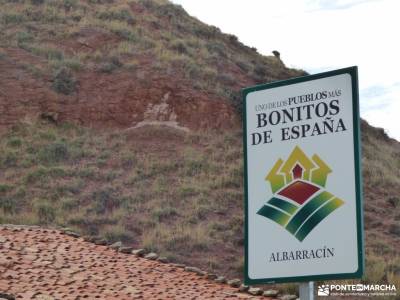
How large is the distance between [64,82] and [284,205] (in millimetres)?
19223

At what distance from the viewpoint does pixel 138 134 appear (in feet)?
73.4

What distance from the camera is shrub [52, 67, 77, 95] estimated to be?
24.0 m

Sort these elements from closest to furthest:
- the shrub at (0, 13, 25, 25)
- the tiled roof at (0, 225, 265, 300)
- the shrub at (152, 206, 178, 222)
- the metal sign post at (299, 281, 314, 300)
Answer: the metal sign post at (299, 281, 314, 300) → the tiled roof at (0, 225, 265, 300) → the shrub at (152, 206, 178, 222) → the shrub at (0, 13, 25, 25)

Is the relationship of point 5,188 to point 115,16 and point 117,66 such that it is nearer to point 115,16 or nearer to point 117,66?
point 117,66

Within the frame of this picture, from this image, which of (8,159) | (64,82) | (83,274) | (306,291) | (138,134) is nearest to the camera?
(306,291)

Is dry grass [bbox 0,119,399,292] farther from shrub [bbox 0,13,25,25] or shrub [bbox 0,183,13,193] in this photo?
shrub [bbox 0,13,25,25]

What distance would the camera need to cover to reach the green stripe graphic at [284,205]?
18.9ft

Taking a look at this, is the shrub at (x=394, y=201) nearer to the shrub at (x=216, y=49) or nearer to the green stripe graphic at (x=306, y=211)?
the shrub at (x=216, y=49)

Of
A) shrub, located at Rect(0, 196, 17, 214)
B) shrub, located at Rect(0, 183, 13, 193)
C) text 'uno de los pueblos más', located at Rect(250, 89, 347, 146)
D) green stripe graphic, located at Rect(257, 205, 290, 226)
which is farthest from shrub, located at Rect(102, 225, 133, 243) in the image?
text 'uno de los pueblos más', located at Rect(250, 89, 347, 146)

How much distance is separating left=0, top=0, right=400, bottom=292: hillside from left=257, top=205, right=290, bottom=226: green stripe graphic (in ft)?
24.0

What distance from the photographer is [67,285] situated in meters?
11.0

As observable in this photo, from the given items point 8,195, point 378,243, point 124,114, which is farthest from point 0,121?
point 378,243

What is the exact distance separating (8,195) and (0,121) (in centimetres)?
499

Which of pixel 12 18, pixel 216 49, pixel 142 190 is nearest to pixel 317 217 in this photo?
pixel 142 190
